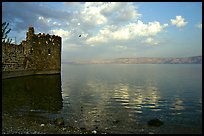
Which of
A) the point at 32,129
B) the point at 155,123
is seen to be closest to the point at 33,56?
the point at 32,129

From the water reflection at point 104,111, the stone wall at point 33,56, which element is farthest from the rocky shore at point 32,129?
the stone wall at point 33,56

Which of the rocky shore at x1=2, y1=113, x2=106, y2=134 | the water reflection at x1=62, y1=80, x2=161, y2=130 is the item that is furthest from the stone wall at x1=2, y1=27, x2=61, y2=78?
the rocky shore at x1=2, y1=113, x2=106, y2=134

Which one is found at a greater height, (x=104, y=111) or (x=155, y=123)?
(x=104, y=111)

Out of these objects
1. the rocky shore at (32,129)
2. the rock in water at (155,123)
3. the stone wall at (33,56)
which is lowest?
the rock in water at (155,123)

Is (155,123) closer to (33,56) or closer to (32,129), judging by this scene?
(32,129)

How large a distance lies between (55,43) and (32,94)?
19.2 m

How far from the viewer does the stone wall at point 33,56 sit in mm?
Result: 31961

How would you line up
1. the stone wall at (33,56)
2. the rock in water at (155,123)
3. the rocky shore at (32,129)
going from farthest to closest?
the stone wall at (33,56) < the rock in water at (155,123) < the rocky shore at (32,129)

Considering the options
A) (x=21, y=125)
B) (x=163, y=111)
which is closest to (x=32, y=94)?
(x=21, y=125)

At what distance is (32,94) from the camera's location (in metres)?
19.8

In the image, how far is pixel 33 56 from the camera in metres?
36.0

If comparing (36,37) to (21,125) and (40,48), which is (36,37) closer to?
(40,48)

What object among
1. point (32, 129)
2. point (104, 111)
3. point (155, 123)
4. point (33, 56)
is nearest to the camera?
point (32, 129)

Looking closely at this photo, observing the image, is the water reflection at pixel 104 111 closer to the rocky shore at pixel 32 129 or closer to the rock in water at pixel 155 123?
the rock in water at pixel 155 123
